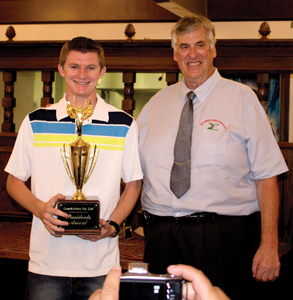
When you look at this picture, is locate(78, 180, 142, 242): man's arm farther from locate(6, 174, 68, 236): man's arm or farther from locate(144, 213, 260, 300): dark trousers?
locate(144, 213, 260, 300): dark trousers

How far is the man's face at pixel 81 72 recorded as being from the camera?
1622mm

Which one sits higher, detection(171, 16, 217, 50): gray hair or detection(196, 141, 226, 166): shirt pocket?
detection(171, 16, 217, 50): gray hair

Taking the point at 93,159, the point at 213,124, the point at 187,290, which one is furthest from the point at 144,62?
the point at 187,290

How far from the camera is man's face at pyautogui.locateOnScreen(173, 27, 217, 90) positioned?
1.87 metres

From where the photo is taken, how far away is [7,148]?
281 centimetres

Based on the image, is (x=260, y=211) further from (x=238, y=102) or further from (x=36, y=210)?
(x=36, y=210)

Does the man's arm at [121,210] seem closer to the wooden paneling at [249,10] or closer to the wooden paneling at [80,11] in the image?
the wooden paneling at [249,10]

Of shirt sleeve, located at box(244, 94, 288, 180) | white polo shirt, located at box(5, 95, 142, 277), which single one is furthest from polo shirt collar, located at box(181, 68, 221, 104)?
white polo shirt, located at box(5, 95, 142, 277)

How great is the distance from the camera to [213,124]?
5.90ft

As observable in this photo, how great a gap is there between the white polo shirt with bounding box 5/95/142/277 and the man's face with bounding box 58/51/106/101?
0.10m

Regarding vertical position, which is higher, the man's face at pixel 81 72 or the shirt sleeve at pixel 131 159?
the man's face at pixel 81 72

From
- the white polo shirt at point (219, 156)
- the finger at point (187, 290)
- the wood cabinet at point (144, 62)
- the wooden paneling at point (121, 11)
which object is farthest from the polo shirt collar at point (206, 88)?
the wooden paneling at point (121, 11)

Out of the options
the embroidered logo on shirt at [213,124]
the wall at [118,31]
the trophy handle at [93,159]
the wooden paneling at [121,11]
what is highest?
the wooden paneling at [121,11]

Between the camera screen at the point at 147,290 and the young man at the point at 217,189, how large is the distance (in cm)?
117
